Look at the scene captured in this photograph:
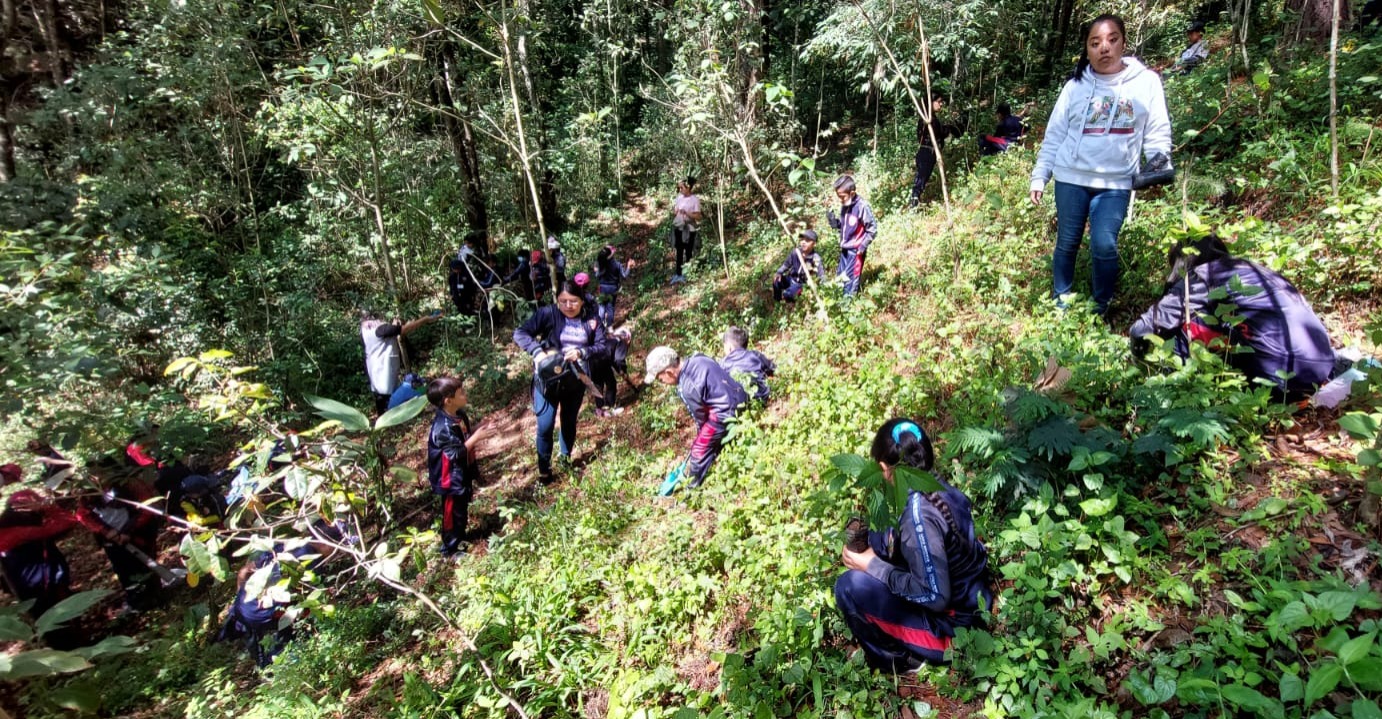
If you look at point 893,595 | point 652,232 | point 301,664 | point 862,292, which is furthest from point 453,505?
point 652,232

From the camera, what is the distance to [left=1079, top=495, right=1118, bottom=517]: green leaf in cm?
269

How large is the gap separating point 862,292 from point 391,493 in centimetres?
600

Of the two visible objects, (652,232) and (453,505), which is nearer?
(453,505)

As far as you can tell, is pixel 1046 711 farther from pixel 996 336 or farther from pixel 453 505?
pixel 453 505

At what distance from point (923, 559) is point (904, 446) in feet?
1.70

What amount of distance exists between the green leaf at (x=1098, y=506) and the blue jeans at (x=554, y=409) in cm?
467

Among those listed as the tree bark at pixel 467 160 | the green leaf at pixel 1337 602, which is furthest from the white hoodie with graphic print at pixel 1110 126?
the tree bark at pixel 467 160

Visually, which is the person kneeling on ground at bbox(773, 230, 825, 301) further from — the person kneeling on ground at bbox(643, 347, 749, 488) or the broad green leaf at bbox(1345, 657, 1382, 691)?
the broad green leaf at bbox(1345, 657, 1382, 691)

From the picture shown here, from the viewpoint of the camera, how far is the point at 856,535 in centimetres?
325

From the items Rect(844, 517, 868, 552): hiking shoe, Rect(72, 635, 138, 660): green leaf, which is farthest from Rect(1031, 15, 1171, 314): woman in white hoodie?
Rect(72, 635, 138, 660): green leaf

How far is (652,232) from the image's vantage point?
14.4 m

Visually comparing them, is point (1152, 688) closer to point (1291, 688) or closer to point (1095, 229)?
point (1291, 688)

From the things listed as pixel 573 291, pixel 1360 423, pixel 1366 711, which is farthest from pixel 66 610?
pixel 573 291

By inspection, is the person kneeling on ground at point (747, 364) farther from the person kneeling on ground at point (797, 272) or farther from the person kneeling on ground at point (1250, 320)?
the person kneeling on ground at point (1250, 320)
